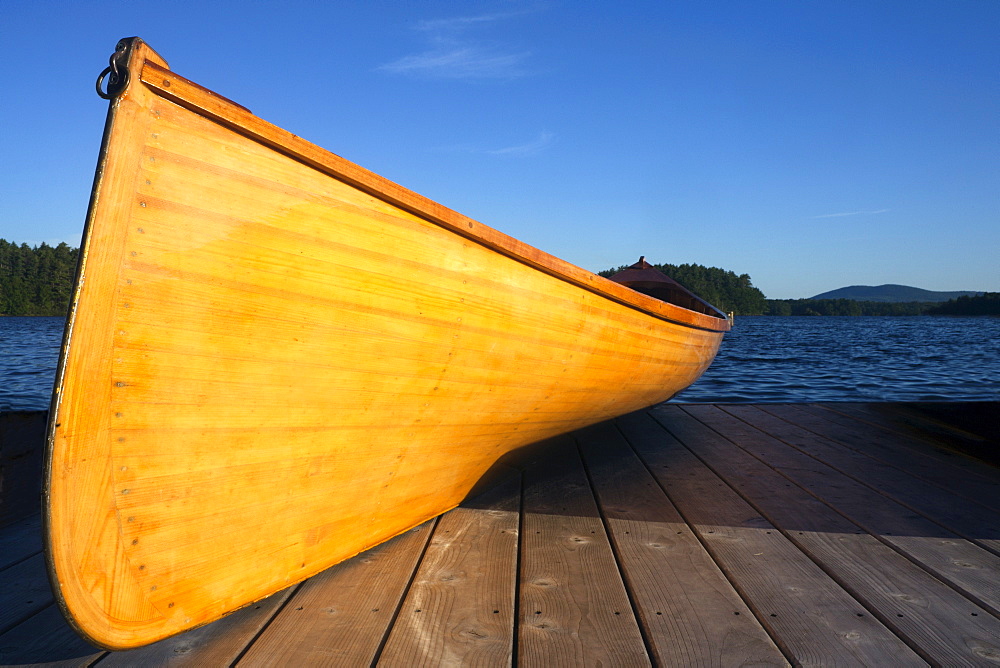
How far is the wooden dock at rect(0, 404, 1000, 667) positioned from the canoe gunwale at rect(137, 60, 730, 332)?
83 cm

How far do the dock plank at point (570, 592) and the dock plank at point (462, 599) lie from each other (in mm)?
45

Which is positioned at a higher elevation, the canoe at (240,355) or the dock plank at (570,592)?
the canoe at (240,355)

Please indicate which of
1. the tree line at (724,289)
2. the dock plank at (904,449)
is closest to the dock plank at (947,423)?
the dock plank at (904,449)

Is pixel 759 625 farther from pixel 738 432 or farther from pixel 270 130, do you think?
pixel 738 432

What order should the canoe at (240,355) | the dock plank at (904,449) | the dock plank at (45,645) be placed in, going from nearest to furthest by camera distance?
the canoe at (240,355) < the dock plank at (45,645) < the dock plank at (904,449)

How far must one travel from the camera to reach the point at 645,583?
145 cm

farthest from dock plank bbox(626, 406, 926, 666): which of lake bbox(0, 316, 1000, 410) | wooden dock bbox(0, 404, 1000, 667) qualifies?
lake bbox(0, 316, 1000, 410)

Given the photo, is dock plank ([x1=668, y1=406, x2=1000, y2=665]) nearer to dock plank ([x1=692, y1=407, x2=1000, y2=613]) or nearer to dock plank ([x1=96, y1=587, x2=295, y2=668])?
dock plank ([x1=692, y1=407, x2=1000, y2=613])

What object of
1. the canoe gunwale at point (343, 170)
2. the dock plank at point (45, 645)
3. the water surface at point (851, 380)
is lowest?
the water surface at point (851, 380)

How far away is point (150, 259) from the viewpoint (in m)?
1.01

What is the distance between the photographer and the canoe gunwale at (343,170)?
101 centimetres

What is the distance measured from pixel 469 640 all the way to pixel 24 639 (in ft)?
3.01

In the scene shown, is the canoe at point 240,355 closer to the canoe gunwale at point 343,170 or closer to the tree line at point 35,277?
the canoe gunwale at point 343,170

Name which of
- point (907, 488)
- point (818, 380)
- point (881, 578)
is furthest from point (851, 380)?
point (881, 578)
